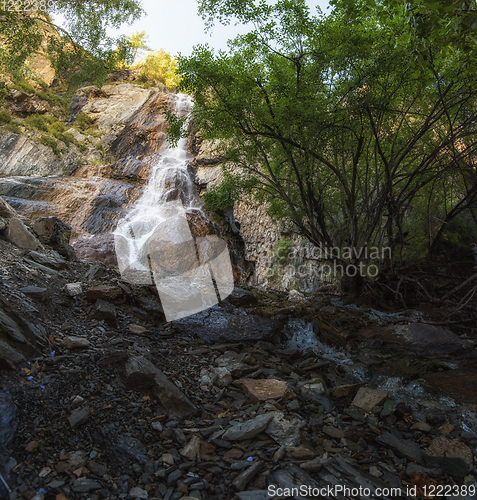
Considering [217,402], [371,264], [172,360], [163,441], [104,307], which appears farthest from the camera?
[371,264]

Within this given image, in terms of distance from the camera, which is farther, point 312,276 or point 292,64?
point 312,276

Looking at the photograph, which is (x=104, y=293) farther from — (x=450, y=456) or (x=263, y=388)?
(x=450, y=456)

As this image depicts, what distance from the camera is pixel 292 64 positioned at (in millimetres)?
7230

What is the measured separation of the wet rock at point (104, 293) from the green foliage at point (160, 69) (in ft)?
98.6

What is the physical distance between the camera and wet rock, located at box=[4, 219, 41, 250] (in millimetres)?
5574

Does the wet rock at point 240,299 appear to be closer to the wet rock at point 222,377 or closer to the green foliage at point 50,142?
the wet rock at point 222,377

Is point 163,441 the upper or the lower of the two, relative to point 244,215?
lower

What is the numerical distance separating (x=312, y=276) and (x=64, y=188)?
13.3 meters

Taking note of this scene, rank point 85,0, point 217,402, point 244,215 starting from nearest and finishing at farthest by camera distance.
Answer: point 217,402 < point 85,0 < point 244,215

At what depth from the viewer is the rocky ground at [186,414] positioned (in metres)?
2.14

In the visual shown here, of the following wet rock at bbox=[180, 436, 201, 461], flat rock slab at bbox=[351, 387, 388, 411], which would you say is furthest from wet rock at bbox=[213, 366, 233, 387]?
flat rock slab at bbox=[351, 387, 388, 411]

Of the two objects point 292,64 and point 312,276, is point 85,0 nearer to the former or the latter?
point 292,64

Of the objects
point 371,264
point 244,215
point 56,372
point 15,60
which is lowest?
point 371,264

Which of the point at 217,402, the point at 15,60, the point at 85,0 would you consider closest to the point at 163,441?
the point at 217,402
